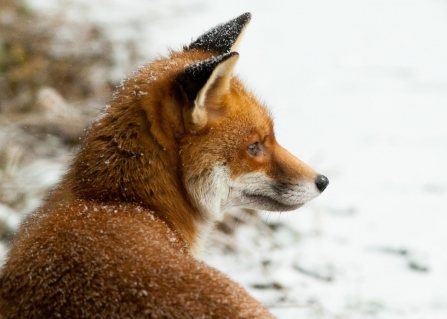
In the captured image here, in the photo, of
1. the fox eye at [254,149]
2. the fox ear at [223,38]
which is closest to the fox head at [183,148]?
the fox eye at [254,149]

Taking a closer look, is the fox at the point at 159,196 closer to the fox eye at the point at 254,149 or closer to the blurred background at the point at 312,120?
the fox eye at the point at 254,149

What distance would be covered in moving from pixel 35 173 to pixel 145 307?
4304 millimetres

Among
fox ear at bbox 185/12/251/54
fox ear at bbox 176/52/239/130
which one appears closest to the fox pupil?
fox ear at bbox 176/52/239/130

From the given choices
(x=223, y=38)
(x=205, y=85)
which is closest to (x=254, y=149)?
(x=205, y=85)

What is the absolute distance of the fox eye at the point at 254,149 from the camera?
429 cm

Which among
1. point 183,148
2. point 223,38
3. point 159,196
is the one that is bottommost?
point 159,196

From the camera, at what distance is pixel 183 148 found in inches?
159

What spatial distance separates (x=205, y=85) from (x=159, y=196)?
69 cm

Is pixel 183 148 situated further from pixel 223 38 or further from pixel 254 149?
pixel 223 38

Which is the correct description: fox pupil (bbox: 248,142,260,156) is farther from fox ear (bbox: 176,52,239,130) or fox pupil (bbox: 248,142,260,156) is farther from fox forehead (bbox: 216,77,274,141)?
fox ear (bbox: 176,52,239,130)

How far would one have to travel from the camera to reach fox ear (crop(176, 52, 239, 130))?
3777mm

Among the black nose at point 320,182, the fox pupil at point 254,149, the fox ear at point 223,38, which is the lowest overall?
the fox pupil at point 254,149

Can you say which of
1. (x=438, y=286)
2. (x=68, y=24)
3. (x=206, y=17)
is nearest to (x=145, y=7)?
(x=206, y=17)

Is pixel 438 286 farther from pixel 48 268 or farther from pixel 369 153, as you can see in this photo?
pixel 48 268
